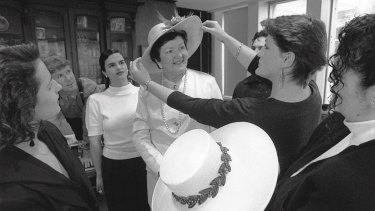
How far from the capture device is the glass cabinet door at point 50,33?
3293 mm

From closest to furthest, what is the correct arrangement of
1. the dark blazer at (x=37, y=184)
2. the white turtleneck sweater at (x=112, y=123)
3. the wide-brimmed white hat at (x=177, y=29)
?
the dark blazer at (x=37, y=184)
the wide-brimmed white hat at (x=177, y=29)
the white turtleneck sweater at (x=112, y=123)

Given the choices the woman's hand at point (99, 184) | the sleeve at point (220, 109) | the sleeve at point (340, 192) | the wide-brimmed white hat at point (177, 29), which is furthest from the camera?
the woman's hand at point (99, 184)

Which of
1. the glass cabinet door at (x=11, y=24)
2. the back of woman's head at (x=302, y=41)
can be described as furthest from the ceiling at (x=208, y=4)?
the back of woman's head at (x=302, y=41)

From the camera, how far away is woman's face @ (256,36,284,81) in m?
0.86

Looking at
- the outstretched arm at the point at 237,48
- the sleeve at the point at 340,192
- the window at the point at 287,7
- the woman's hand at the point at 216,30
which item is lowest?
the sleeve at the point at 340,192

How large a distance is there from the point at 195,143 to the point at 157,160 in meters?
0.63

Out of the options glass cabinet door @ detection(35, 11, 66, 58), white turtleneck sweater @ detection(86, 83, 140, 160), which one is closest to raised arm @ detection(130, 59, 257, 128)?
white turtleneck sweater @ detection(86, 83, 140, 160)

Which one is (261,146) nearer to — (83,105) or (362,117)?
(362,117)

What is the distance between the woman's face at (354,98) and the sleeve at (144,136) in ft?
3.14

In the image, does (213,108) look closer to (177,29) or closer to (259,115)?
(259,115)

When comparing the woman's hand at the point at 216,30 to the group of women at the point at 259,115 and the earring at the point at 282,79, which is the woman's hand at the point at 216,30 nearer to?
the group of women at the point at 259,115

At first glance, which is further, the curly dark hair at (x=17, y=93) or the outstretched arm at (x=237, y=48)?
the outstretched arm at (x=237, y=48)

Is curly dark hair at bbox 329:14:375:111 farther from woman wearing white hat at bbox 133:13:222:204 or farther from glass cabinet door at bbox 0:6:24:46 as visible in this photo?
glass cabinet door at bbox 0:6:24:46

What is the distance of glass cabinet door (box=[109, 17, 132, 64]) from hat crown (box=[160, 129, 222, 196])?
3.42 m
